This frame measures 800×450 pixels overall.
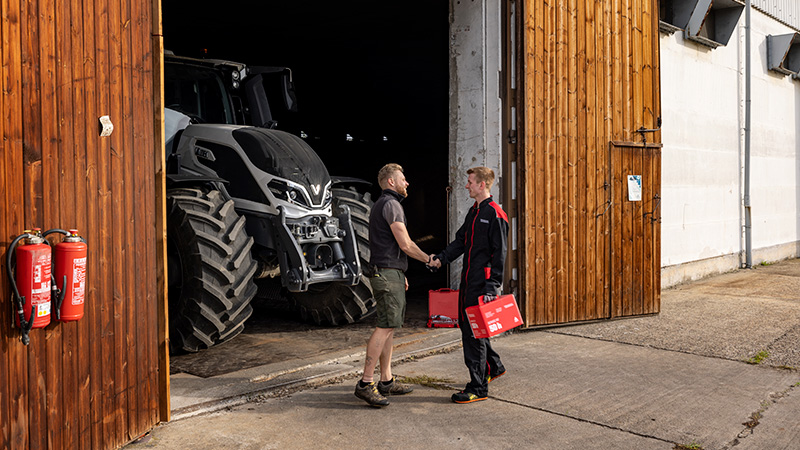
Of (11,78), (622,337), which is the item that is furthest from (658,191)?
(11,78)

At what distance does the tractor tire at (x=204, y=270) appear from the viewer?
6250 millimetres

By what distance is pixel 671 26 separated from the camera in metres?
11.3

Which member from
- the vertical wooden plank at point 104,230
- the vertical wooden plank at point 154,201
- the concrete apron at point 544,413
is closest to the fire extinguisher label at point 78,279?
the vertical wooden plank at point 104,230

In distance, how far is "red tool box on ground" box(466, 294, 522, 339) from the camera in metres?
5.10

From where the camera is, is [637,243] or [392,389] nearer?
[392,389]

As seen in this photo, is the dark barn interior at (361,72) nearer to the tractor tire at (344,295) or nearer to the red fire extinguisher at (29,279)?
the tractor tire at (344,295)

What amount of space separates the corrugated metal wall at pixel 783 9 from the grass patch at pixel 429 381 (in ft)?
39.1

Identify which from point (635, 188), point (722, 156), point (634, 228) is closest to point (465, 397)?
point (634, 228)

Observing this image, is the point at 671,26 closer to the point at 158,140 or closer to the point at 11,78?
the point at 158,140

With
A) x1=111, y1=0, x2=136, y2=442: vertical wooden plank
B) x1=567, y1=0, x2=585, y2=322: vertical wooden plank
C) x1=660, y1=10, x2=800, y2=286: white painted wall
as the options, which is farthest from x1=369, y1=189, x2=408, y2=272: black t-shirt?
x1=660, y1=10, x2=800, y2=286: white painted wall

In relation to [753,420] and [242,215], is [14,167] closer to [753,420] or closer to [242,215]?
[242,215]

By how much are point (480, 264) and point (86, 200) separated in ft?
8.82

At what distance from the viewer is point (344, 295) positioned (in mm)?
7605

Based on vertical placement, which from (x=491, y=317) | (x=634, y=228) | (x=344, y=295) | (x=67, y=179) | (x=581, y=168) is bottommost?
(x=344, y=295)
